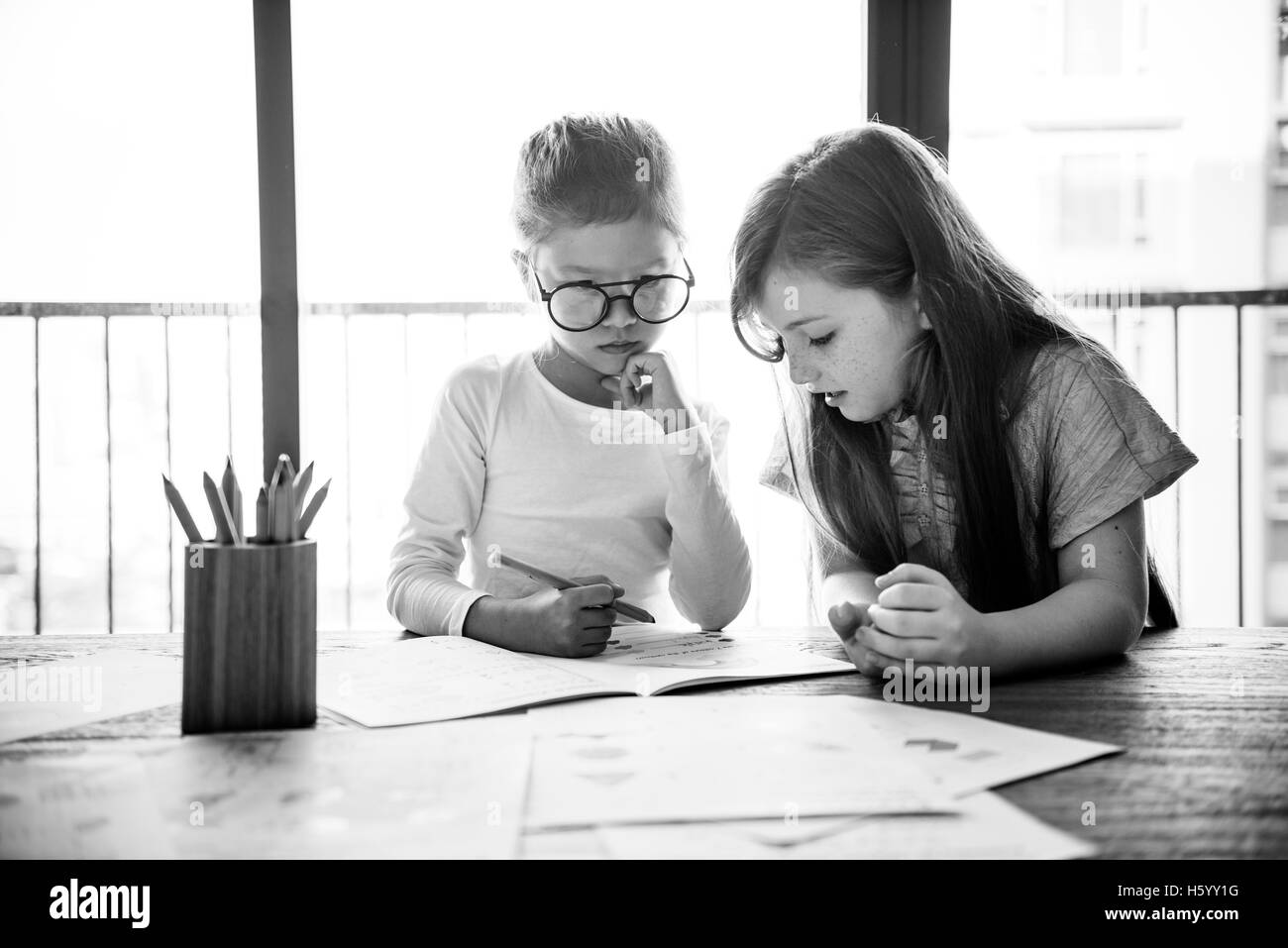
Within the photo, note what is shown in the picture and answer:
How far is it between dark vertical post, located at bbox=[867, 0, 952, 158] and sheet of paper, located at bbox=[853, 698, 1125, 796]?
1.56m

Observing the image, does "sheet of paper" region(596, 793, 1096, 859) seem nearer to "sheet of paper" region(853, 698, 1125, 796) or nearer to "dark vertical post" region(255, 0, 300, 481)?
"sheet of paper" region(853, 698, 1125, 796)

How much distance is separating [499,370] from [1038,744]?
954 millimetres

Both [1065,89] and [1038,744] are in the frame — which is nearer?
[1038,744]

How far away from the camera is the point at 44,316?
2.60m

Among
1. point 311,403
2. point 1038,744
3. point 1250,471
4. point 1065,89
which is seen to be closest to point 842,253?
point 1038,744

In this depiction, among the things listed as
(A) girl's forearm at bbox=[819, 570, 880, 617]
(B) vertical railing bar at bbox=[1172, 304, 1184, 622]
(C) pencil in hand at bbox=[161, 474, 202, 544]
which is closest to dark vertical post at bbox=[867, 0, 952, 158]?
(B) vertical railing bar at bbox=[1172, 304, 1184, 622]

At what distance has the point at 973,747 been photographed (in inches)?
25.0

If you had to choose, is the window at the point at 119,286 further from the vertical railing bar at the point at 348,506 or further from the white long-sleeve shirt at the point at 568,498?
the white long-sleeve shirt at the point at 568,498

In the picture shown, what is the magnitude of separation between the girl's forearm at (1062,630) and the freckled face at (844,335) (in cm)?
31

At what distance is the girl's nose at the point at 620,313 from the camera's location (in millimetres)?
1198

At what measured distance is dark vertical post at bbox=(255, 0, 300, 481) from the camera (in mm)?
2049

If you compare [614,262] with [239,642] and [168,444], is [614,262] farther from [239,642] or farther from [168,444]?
[168,444]

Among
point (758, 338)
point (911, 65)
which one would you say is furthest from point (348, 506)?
point (758, 338)

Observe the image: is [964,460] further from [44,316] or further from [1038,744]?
[44,316]
